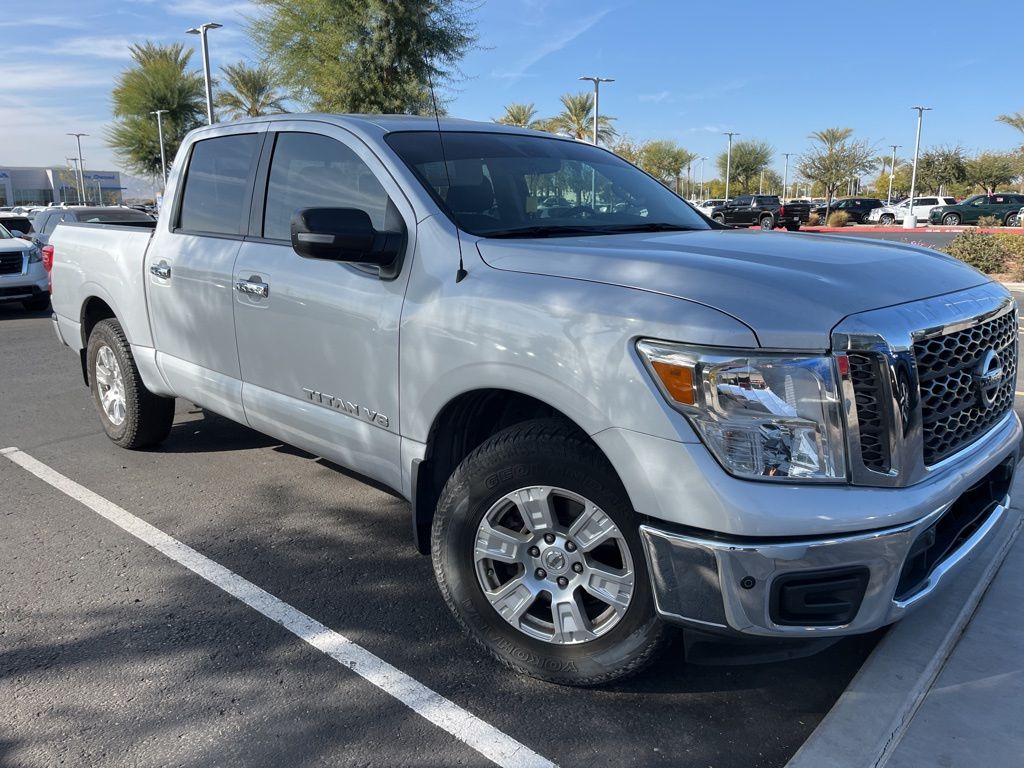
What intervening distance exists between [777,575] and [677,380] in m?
0.58

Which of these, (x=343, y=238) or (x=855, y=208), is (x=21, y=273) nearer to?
(x=343, y=238)

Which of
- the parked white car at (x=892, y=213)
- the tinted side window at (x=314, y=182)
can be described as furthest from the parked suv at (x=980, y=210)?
the tinted side window at (x=314, y=182)

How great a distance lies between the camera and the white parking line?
2535 mm

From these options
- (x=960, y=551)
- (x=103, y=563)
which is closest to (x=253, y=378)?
(x=103, y=563)

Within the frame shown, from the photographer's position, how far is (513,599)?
2.82m

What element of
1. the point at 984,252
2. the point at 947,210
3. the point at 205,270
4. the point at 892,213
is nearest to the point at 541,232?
the point at 205,270

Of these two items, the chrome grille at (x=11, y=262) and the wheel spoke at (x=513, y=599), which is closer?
the wheel spoke at (x=513, y=599)

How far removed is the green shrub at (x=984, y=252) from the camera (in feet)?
52.0

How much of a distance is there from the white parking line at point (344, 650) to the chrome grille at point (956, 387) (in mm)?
1499

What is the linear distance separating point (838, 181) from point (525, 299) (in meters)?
67.2

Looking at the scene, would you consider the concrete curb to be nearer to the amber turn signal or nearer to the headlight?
the headlight

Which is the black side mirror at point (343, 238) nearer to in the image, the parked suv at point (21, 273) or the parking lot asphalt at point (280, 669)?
the parking lot asphalt at point (280, 669)

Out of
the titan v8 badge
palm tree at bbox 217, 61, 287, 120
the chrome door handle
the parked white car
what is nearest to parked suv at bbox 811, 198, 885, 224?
the parked white car

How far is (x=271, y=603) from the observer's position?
341 cm
